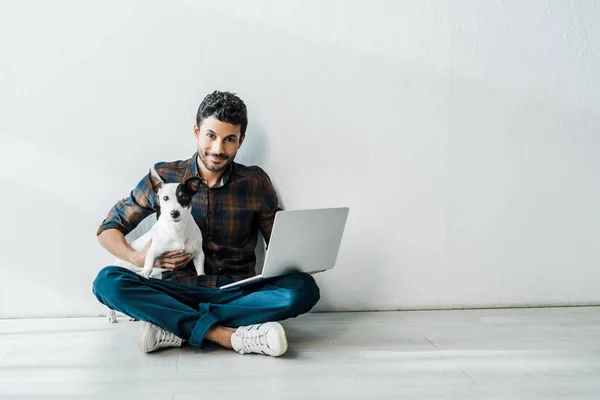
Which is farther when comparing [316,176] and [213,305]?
[316,176]

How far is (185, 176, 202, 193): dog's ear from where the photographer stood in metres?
2.49

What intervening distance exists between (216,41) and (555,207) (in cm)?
161

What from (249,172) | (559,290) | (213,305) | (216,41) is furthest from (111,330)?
(559,290)

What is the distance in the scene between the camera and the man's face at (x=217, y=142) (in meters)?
2.61

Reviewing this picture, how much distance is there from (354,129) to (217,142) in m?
0.64

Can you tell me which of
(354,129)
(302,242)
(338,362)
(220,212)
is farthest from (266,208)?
(338,362)

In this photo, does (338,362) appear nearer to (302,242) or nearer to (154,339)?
(302,242)

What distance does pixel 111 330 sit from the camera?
8.70 feet

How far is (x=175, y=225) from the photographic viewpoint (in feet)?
8.19

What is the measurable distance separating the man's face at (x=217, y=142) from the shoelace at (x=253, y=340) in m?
0.69

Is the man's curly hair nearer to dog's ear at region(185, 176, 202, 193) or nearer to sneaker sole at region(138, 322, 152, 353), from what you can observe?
dog's ear at region(185, 176, 202, 193)

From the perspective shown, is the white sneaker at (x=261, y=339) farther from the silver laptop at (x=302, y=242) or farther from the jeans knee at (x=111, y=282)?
the jeans knee at (x=111, y=282)

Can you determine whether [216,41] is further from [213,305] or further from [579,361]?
[579,361]

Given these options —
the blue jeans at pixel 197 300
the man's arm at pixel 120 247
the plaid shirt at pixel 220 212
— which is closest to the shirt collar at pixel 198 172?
the plaid shirt at pixel 220 212
